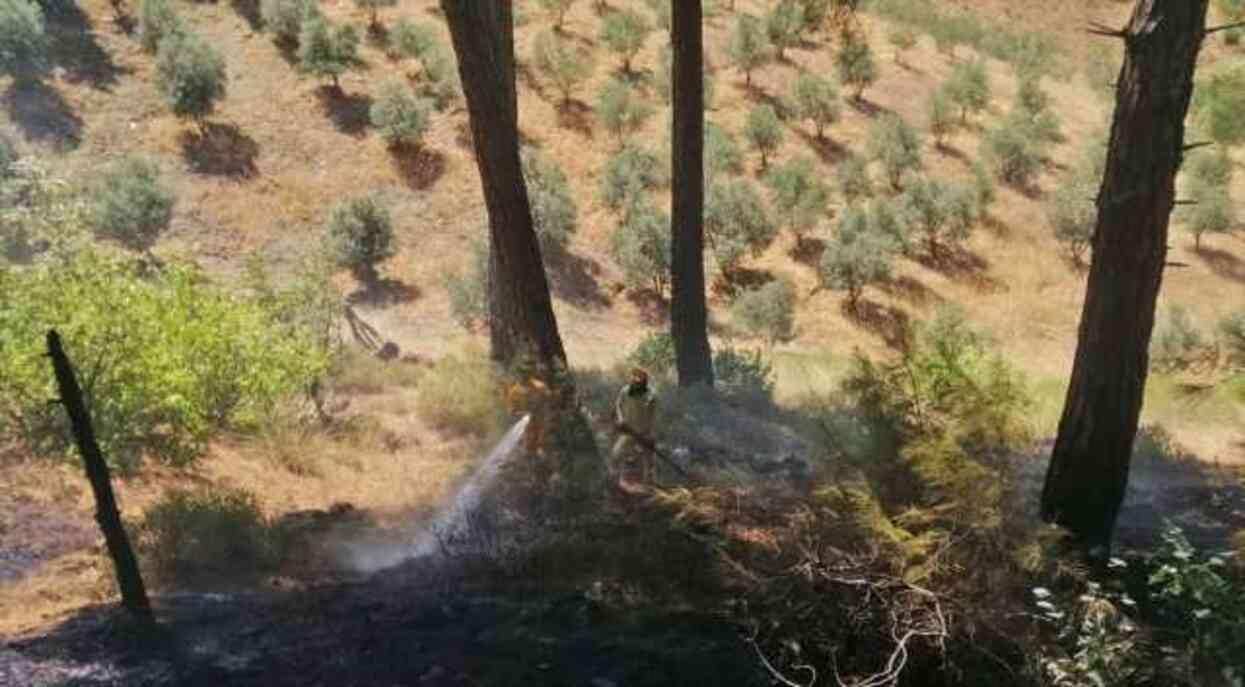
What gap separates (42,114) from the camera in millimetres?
22766

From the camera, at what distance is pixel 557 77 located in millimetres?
27484

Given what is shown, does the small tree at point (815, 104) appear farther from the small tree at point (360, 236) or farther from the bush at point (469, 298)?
the small tree at point (360, 236)

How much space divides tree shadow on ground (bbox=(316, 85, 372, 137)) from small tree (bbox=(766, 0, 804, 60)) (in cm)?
1049

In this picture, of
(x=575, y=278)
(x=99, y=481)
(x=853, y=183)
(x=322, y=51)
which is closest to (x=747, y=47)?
(x=853, y=183)

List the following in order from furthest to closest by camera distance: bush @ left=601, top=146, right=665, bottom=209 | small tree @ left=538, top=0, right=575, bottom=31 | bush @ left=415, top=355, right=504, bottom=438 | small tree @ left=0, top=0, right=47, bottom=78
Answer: small tree @ left=538, top=0, right=575, bottom=31 < bush @ left=601, top=146, right=665, bottom=209 < small tree @ left=0, top=0, right=47, bottom=78 < bush @ left=415, top=355, right=504, bottom=438

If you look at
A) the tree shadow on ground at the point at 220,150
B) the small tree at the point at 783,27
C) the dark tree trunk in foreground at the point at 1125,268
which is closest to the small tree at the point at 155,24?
the tree shadow on ground at the point at 220,150

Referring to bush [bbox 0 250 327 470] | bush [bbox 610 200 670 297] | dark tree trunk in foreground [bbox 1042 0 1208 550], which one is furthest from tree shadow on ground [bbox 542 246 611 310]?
dark tree trunk in foreground [bbox 1042 0 1208 550]

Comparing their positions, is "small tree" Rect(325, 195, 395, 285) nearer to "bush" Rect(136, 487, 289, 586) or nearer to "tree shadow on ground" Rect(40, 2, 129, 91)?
"tree shadow on ground" Rect(40, 2, 129, 91)

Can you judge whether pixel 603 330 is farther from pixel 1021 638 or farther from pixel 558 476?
pixel 1021 638

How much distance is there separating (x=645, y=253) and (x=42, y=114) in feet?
36.5

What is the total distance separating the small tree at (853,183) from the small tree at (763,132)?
1.56m

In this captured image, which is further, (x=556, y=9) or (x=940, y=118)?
(x=556, y=9)

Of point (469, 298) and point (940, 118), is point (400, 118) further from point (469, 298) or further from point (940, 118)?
point (940, 118)

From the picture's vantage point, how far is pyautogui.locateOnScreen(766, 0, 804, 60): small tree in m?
30.8
